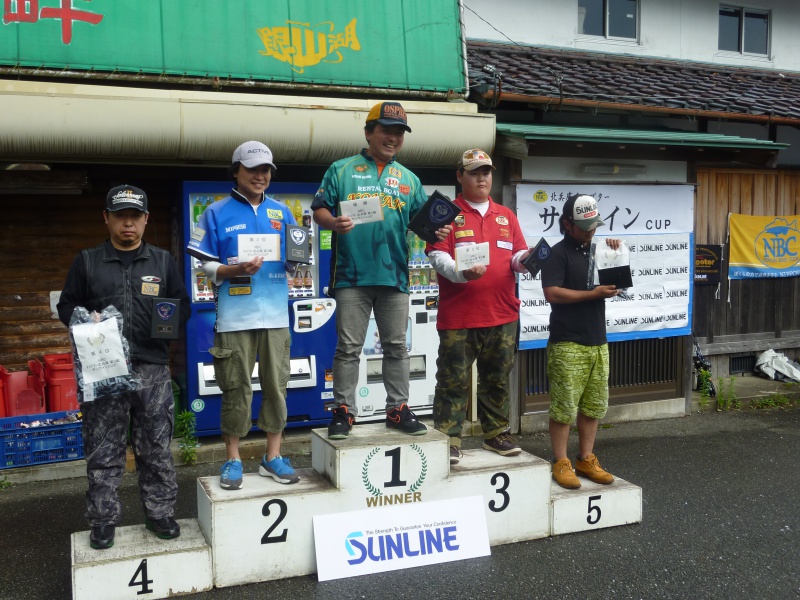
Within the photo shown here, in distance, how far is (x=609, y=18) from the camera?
10422mm

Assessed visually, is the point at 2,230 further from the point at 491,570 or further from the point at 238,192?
the point at 491,570

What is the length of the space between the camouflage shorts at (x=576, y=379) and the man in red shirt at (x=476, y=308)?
1.14 feet

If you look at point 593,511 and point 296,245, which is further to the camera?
point 593,511

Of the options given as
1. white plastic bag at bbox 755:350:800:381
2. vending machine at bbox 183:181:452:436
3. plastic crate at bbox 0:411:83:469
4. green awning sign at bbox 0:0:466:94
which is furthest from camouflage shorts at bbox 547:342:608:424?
white plastic bag at bbox 755:350:800:381

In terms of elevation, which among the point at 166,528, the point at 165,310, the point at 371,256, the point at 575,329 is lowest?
the point at 166,528

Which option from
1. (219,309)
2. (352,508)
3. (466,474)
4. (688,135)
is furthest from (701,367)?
(219,309)

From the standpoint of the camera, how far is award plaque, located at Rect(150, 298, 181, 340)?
401 centimetres

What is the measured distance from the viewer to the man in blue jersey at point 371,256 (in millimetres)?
4586

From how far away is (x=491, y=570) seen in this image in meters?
4.46

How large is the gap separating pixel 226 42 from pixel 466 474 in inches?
164

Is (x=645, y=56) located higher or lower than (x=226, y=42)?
higher

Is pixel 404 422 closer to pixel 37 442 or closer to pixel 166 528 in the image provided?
pixel 166 528

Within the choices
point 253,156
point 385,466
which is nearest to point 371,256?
point 253,156

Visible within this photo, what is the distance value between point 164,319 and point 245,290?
517mm
